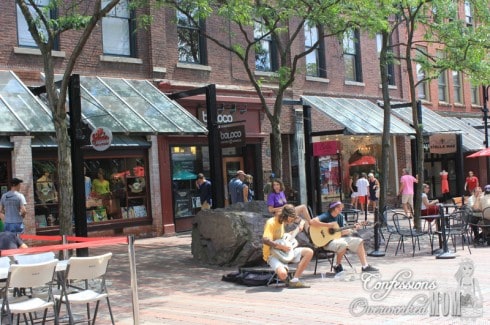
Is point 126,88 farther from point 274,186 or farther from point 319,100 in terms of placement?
point 319,100

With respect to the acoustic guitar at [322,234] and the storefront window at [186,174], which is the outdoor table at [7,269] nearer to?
the acoustic guitar at [322,234]

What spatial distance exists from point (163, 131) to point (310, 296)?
6.76 meters

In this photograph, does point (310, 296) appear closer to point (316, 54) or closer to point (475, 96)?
point (316, 54)

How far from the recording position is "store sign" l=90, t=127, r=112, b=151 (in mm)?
11205

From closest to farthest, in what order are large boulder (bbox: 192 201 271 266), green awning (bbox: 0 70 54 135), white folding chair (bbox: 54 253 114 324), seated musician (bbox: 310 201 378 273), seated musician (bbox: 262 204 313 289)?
white folding chair (bbox: 54 253 114 324) < seated musician (bbox: 262 204 313 289) < seated musician (bbox: 310 201 378 273) < large boulder (bbox: 192 201 271 266) < green awning (bbox: 0 70 54 135)

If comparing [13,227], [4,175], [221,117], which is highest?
[221,117]

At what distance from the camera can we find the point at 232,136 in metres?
13.7

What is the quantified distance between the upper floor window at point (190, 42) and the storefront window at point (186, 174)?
269 cm

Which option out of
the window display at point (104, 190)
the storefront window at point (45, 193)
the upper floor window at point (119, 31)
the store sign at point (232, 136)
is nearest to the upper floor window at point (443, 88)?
the upper floor window at point (119, 31)

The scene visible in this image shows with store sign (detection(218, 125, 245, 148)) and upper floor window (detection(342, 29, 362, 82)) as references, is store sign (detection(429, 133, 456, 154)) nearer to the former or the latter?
upper floor window (detection(342, 29, 362, 82))

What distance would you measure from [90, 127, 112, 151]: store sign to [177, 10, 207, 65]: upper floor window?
6.51 metres

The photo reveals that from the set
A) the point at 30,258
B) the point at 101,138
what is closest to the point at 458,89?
the point at 101,138

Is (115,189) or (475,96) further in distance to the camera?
(475,96)

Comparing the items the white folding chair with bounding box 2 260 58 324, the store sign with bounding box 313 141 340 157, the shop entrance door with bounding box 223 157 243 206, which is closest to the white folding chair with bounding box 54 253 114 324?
the white folding chair with bounding box 2 260 58 324
